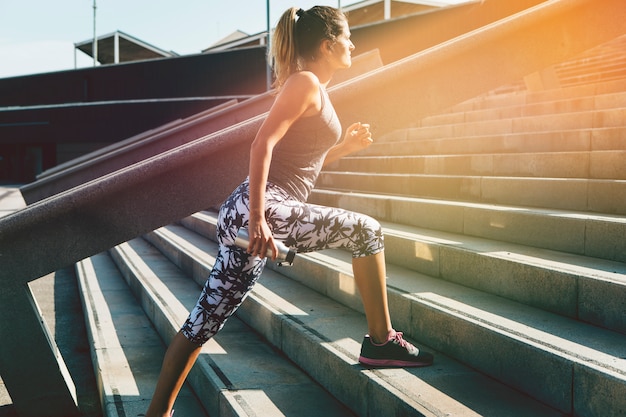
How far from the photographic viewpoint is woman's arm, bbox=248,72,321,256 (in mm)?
2240

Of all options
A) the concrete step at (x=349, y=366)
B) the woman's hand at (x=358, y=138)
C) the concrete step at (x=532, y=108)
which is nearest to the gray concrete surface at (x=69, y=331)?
the concrete step at (x=349, y=366)

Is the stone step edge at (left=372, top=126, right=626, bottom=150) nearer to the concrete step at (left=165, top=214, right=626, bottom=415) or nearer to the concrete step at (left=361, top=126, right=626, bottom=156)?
the concrete step at (left=361, top=126, right=626, bottom=156)

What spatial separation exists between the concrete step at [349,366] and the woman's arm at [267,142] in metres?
0.79

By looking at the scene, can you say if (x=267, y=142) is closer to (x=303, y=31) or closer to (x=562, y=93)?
(x=303, y=31)

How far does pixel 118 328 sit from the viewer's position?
4.47m

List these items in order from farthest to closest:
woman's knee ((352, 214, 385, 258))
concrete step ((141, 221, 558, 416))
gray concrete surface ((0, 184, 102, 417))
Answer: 1. gray concrete surface ((0, 184, 102, 417))
2. woman's knee ((352, 214, 385, 258))
3. concrete step ((141, 221, 558, 416))

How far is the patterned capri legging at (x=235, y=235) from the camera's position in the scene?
94.4 inches

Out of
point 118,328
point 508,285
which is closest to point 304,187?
point 508,285

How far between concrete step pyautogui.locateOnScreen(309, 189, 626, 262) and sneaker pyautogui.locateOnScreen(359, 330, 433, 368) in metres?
1.31

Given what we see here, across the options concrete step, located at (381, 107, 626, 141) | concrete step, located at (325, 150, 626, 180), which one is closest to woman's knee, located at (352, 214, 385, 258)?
concrete step, located at (325, 150, 626, 180)

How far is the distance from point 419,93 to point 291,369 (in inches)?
70.2

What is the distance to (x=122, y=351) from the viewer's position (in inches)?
155

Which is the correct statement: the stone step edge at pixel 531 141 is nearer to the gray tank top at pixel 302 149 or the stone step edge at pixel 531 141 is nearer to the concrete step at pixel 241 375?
the concrete step at pixel 241 375

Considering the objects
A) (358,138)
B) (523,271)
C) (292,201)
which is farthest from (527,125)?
(292,201)
